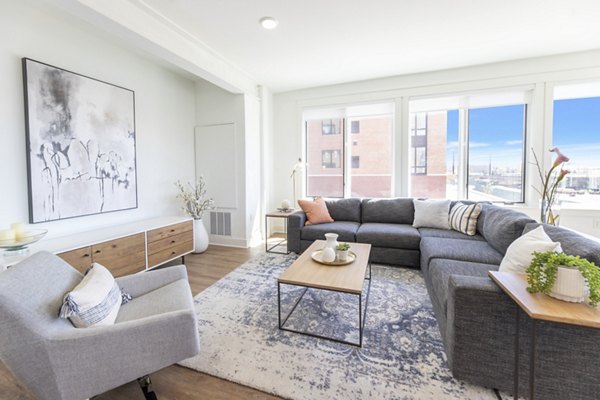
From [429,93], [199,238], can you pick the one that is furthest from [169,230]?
[429,93]

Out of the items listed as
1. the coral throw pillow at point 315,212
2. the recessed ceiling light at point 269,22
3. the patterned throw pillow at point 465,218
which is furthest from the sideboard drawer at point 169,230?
the patterned throw pillow at point 465,218

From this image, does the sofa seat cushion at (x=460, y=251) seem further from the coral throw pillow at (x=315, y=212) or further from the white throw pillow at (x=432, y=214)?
the coral throw pillow at (x=315, y=212)

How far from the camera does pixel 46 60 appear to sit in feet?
8.23

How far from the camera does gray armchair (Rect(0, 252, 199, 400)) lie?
3.73ft

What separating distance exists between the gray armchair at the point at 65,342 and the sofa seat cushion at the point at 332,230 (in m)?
2.42

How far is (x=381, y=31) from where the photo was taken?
2857mm

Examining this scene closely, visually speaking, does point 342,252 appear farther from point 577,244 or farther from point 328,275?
point 577,244

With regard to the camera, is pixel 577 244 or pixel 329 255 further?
pixel 329 255

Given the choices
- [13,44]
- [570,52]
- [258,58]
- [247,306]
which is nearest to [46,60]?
[13,44]

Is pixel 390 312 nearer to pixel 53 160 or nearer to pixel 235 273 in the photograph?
pixel 235 273

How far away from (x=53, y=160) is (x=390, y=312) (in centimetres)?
350

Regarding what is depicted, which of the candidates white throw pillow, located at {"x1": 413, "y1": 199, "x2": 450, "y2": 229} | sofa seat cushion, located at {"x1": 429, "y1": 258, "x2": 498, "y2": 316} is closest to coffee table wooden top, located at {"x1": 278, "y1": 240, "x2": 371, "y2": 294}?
sofa seat cushion, located at {"x1": 429, "y1": 258, "x2": 498, "y2": 316}

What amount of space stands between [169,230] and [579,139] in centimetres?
576

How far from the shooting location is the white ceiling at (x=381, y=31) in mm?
2424
